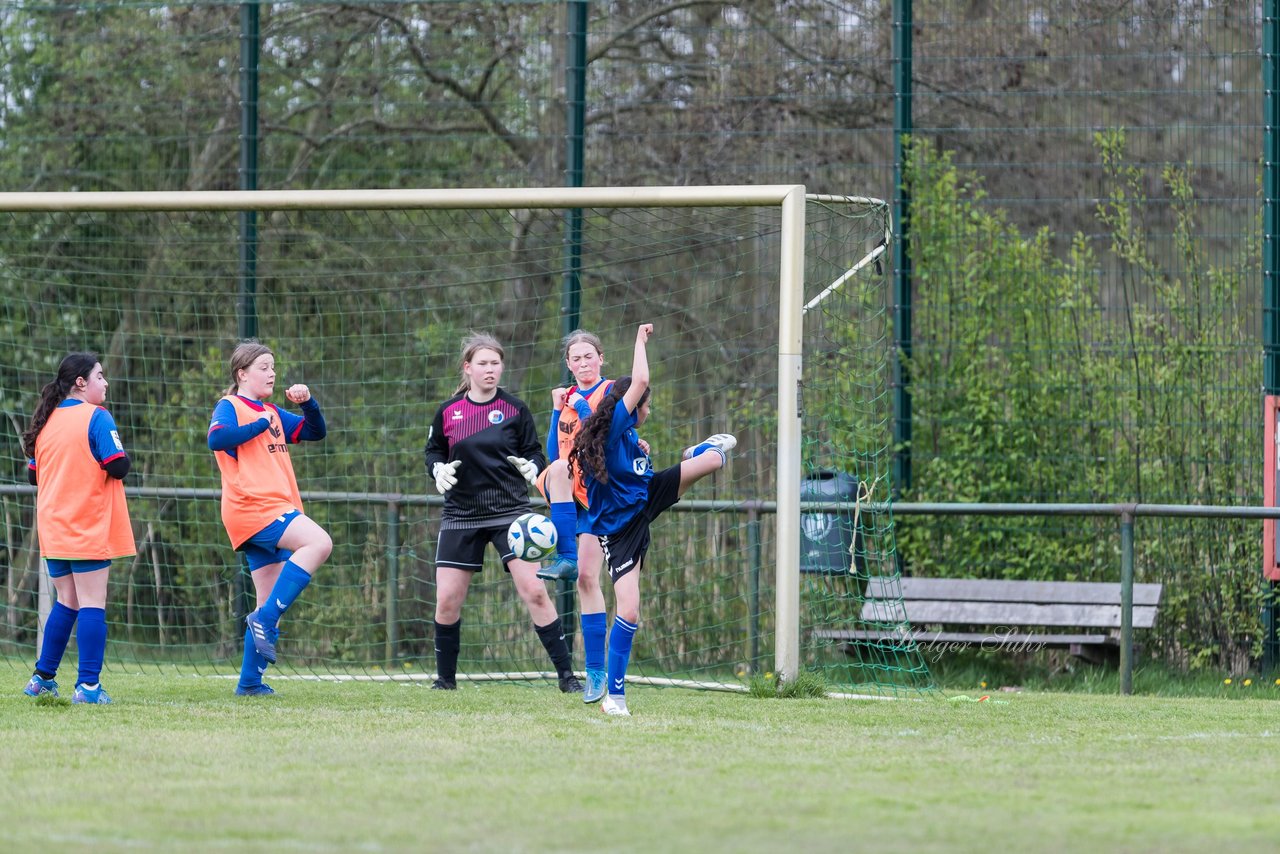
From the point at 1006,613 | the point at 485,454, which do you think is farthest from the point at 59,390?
the point at 1006,613

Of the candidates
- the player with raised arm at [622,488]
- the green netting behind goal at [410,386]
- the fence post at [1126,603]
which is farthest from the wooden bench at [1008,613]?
the player with raised arm at [622,488]

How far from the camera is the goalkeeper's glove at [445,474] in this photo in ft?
27.2

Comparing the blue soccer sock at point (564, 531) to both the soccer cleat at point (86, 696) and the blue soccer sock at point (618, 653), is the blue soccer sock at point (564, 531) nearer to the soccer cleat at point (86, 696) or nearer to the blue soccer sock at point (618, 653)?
the blue soccer sock at point (618, 653)

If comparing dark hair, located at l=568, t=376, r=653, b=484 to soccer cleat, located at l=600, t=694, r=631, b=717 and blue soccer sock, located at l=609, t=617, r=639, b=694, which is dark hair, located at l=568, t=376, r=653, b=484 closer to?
blue soccer sock, located at l=609, t=617, r=639, b=694

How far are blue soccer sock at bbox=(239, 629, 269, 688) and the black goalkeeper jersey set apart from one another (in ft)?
3.72

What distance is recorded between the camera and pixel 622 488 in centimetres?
746

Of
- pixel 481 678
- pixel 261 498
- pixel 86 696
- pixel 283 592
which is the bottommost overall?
pixel 481 678

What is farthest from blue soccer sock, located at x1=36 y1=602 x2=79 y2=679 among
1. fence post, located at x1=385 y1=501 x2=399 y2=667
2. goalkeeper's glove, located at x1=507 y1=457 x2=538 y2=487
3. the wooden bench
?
the wooden bench

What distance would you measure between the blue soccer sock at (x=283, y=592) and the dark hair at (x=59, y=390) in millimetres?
1310

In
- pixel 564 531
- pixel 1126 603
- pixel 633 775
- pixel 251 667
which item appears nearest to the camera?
pixel 633 775

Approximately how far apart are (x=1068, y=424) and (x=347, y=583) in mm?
4749

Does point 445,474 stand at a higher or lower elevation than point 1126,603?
higher

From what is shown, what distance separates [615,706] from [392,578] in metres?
3.50

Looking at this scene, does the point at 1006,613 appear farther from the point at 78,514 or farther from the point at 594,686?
the point at 78,514
